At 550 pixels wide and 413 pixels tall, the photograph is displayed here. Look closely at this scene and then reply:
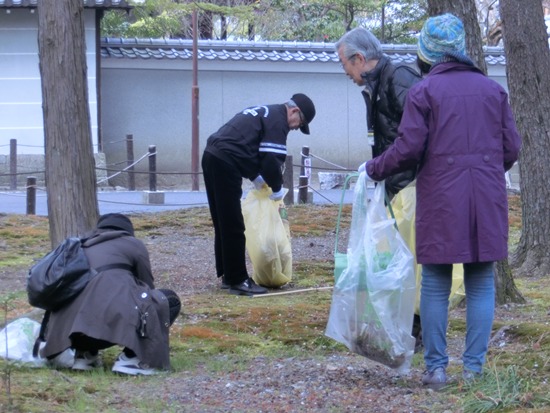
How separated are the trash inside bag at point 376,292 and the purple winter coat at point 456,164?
31 cm

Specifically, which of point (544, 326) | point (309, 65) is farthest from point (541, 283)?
point (309, 65)

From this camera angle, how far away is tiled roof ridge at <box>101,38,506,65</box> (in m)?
20.6

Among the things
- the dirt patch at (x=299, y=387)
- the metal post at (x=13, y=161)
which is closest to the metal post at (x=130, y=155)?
the metal post at (x=13, y=161)

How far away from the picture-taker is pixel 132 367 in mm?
4734

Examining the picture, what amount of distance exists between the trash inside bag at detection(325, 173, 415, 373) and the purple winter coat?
314 mm

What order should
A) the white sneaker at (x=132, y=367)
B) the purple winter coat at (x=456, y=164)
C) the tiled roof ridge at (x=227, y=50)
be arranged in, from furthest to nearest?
the tiled roof ridge at (x=227, y=50)
the white sneaker at (x=132, y=367)
the purple winter coat at (x=456, y=164)

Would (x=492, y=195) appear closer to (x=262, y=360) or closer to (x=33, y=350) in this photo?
(x=262, y=360)

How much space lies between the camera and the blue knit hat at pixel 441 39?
4.14 metres

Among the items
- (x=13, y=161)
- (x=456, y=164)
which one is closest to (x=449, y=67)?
(x=456, y=164)

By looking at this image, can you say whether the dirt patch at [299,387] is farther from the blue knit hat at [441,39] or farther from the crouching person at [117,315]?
the blue knit hat at [441,39]

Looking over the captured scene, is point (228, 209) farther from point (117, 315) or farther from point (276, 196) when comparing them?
point (117, 315)

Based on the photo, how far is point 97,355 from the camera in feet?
16.3

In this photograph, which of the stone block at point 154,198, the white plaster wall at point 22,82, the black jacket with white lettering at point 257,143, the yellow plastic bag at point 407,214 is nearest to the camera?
the yellow plastic bag at point 407,214

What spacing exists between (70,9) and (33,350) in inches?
A: 89.5
